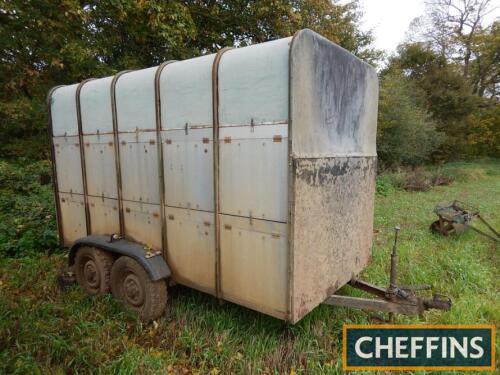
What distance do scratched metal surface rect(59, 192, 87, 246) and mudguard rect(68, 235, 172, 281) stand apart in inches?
17.6

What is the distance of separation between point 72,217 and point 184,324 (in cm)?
248

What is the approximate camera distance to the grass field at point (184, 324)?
2.95 meters

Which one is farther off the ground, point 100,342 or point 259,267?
point 259,267

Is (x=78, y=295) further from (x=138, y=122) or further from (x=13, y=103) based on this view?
(x=13, y=103)

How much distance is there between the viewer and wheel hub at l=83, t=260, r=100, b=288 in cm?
409

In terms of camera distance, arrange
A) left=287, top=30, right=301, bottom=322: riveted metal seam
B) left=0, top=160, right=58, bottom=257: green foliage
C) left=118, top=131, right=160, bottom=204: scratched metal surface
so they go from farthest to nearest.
Answer: left=0, top=160, right=58, bottom=257: green foliage
left=118, top=131, right=160, bottom=204: scratched metal surface
left=287, top=30, right=301, bottom=322: riveted metal seam

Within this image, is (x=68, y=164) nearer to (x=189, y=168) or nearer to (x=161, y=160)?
(x=161, y=160)

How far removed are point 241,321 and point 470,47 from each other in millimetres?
30198

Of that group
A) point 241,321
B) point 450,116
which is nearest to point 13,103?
point 241,321

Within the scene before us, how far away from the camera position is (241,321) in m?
3.58

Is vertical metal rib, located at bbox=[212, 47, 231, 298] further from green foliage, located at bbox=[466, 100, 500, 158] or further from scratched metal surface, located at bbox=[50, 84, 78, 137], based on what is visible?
green foliage, located at bbox=[466, 100, 500, 158]

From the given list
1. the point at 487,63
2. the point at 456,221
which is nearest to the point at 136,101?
the point at 456,221

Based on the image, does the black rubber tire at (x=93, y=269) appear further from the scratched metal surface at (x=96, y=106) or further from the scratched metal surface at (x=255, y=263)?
the scratched metal surface at (x=255, y=263)

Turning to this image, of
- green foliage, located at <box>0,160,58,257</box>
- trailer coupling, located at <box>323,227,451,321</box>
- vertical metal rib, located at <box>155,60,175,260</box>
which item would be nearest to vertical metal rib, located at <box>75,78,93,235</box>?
vertical metal rib, located at <box>155,60,175,260</box>
